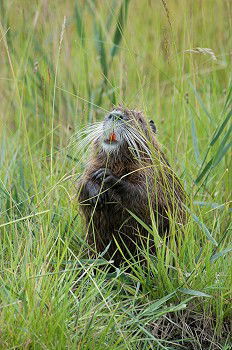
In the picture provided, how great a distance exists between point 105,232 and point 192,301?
0.54 meters

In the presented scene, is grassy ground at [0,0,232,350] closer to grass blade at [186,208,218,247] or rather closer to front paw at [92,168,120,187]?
grass blade at [186,208,218,247]

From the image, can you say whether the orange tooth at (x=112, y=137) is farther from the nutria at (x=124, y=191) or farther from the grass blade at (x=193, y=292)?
the grass blade at (x=193, y=292)

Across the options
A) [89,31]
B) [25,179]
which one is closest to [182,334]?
[25,179]

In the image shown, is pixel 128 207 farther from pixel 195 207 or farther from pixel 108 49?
pixel 108 49

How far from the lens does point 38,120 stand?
174 inches

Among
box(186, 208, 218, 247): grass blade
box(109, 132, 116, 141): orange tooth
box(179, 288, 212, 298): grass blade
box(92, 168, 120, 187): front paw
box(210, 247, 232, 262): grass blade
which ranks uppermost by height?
box(109, 132, 116, 141): orange tooth

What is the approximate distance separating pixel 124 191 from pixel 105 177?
10 cm

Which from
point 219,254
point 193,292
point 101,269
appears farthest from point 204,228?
point 101,269

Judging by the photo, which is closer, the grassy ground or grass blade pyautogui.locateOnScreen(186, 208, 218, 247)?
the grassy ground

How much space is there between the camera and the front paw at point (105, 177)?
3334 millimetres

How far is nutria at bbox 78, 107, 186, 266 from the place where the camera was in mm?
3346

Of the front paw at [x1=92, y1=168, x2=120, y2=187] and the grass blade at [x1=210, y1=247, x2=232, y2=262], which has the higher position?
the front paw at [x1=92, y1=168, x2=120, y2=187]

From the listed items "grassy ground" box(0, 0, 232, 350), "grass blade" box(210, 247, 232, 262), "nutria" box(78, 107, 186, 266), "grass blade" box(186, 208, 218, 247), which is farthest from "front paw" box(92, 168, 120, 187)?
"grass blade" box(210, 247, 232, 262)

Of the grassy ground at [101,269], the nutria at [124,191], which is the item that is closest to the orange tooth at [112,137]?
the nutria at [124,191]
